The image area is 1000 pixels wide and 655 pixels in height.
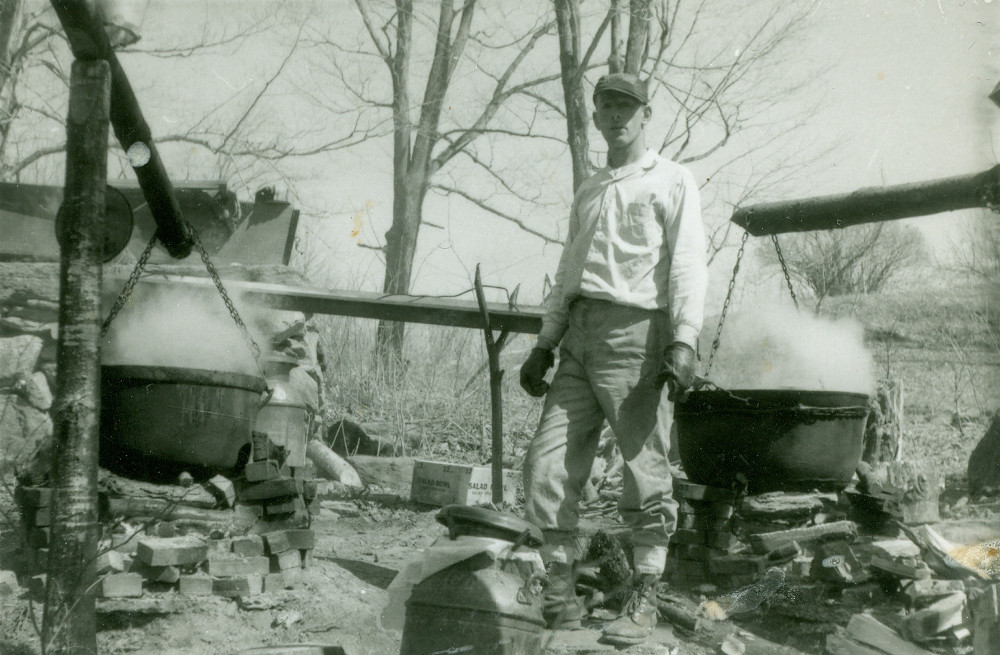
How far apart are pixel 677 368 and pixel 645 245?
611mm

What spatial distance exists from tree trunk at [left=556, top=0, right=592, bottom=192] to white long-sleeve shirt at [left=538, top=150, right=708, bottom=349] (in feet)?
23.0

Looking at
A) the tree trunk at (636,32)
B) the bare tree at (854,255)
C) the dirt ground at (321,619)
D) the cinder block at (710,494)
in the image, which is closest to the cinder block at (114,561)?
the dirt ground at (321,619)

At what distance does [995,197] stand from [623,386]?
2.05 m

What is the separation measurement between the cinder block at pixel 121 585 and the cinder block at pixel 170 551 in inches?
3.4

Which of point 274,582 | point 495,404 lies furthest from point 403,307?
point 274,582

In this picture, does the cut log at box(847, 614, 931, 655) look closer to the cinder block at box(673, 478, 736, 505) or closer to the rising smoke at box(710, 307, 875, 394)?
the cinder block at box(673, 478, 736, 505)

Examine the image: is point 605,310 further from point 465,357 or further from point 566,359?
point 465,357

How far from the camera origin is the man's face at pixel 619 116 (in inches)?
149

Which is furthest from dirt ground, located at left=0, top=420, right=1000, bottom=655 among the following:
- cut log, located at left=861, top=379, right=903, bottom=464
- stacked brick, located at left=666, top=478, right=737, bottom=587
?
cut log, located at left=861, top=379, right=903, bottom=464

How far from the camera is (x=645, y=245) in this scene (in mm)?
3730

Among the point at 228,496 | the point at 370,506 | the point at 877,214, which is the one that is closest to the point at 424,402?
the point at 370,506

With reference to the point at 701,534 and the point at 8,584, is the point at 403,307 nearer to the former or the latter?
the point at 701,534

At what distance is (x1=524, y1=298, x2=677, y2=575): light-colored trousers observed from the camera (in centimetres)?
359

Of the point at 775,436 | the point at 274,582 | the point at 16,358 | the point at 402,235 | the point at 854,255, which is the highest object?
the point at 854,255
